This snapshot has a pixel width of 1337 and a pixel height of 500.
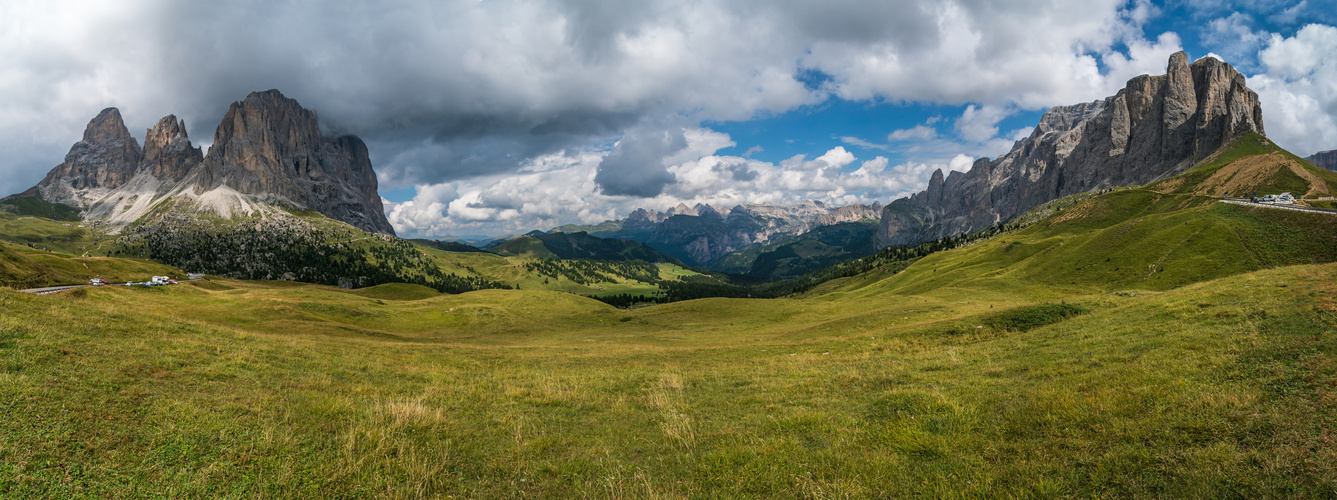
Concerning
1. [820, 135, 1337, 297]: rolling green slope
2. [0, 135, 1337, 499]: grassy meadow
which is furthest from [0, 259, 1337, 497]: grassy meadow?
[820, 135, 1337, 297]: rolling green slope

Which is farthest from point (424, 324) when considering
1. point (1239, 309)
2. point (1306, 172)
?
point (1306, 172)

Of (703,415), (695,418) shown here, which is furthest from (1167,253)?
(695,418)

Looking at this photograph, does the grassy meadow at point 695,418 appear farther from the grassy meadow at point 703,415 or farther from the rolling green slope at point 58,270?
the rolling green slope at point 58,270

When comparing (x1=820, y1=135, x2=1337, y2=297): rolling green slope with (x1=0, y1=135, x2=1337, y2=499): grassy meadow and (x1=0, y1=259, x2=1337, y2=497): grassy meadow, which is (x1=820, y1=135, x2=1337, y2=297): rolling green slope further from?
(x1=0, y1=259, x2=1337, y2=497): grassy meadow

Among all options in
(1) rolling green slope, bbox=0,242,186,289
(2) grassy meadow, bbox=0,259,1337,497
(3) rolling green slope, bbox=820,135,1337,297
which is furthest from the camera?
(1) rolling green slope, bbox=0,242,186,289

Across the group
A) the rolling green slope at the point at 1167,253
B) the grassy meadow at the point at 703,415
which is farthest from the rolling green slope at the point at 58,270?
the rolling green slope at the point at 1167,253

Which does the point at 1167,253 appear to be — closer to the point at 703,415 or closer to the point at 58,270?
the point at 703,415

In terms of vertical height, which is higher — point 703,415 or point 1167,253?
point 1167,253

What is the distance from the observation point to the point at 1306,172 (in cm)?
15550

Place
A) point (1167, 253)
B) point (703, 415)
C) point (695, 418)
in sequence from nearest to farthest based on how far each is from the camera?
1. point (695, 418)
2. point (703, 415)
3. point (1167, 253)

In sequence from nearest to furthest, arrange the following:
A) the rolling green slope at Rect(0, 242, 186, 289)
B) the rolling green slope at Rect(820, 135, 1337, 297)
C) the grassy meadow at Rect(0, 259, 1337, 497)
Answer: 1. the grassy meadow at Rect(0, 259, 1337, 497)
2. the rolling green slope at Rect(820, 135, 1337, 297)
3. the rolling green slope at Rect(0, 242, 186, 289)

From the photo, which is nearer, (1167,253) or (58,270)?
(1167,253)

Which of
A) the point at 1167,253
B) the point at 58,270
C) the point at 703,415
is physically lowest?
the point at 703,415

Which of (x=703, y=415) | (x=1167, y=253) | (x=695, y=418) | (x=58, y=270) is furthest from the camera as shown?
(x=58, y=270)
